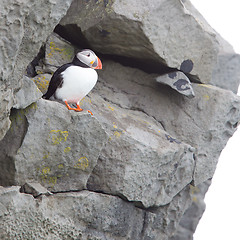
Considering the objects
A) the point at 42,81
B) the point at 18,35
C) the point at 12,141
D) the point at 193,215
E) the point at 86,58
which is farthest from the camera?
the point at 193,215

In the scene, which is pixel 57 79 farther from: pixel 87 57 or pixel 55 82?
pixel 87 57

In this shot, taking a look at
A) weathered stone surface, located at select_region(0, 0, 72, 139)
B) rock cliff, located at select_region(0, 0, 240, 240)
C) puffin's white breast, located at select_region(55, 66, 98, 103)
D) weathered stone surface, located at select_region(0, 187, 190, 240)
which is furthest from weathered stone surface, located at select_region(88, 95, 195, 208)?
weathered stone surface, located at select_region(0, 0, 72, 139)

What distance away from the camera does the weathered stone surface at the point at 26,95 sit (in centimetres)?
467

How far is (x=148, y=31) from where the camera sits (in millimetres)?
5953

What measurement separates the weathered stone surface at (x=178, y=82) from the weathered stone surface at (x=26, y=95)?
2.18m

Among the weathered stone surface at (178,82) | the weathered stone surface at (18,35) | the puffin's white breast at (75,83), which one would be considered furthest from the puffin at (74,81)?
the weathered stone surface at (178,82)

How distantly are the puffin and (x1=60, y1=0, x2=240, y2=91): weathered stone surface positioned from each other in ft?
2.65

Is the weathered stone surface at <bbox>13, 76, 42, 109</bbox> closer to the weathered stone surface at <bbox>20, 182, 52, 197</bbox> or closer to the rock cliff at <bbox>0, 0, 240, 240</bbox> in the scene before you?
the rock cliff at <bbox>0, 0, 240, 240</bbox>

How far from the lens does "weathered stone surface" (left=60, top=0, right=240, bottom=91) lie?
5.93 meters

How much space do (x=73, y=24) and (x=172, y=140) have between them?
2.12 meters

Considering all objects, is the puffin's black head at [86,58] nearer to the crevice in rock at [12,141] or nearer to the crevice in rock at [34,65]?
the crevice in rock at [34,65]

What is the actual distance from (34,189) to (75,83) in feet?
4.27

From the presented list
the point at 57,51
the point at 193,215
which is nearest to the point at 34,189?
the point at 57,51

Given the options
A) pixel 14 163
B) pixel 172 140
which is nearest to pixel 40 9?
pixel 14 163
